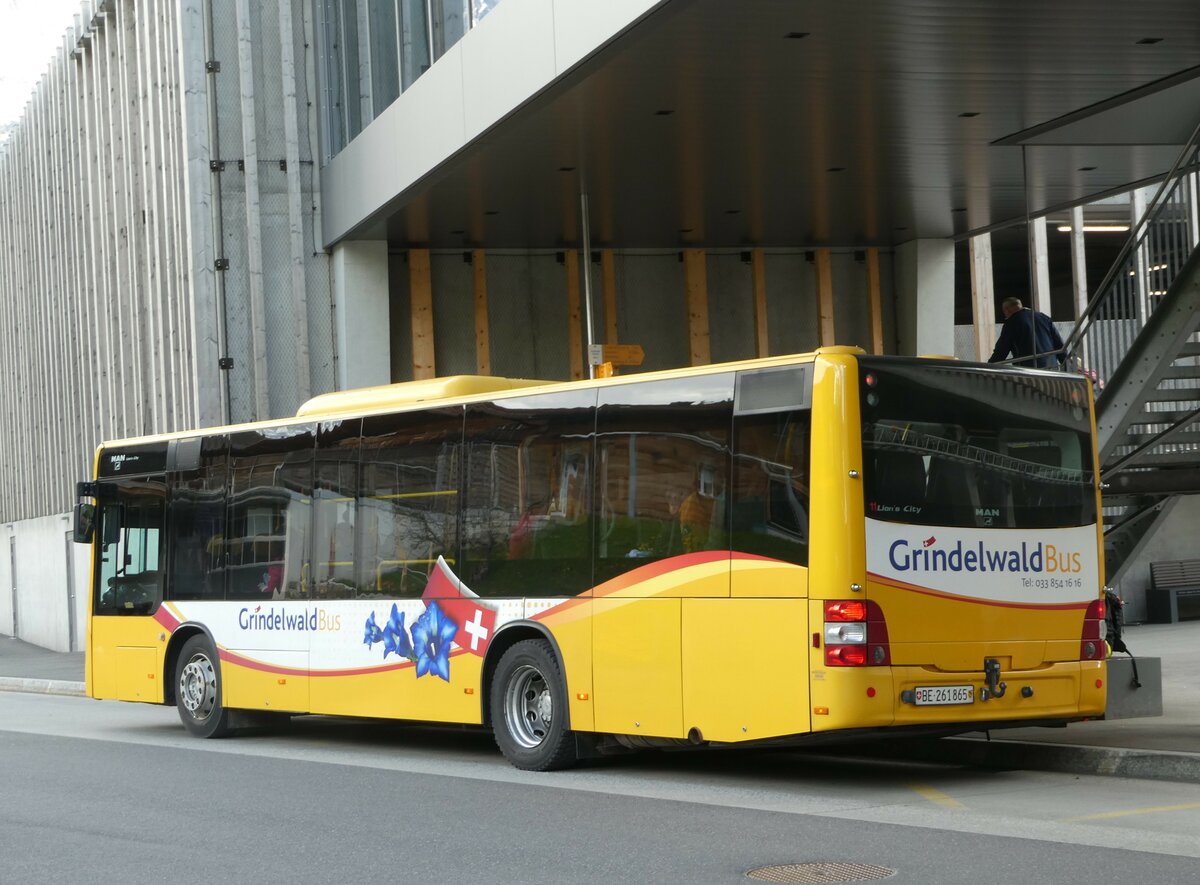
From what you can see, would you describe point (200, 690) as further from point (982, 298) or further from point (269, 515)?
point (982, 298)

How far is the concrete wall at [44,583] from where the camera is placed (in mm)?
31734

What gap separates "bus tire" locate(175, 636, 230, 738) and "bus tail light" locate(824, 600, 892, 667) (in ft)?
24.5

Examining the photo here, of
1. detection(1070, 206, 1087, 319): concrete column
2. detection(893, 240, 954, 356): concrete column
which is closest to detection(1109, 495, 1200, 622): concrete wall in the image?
detection(1070, 206, 1087, 319): concrete column

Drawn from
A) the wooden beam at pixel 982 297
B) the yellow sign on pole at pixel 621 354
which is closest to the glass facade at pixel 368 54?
the yellow sign on pole at pixel 621 354

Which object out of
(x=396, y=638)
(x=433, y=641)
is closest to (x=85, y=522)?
(x=396, y=638)

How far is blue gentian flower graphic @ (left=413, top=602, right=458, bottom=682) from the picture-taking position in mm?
13061

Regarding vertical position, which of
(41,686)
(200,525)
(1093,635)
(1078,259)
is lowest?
→ (41,686)

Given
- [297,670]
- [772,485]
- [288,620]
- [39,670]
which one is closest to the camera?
[772,485]

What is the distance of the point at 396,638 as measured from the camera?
44.6 ft

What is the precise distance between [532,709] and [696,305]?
557 inches

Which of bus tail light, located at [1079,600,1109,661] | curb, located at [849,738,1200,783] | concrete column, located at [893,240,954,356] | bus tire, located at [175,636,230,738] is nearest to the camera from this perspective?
curb, located at [849,738,1200,783]

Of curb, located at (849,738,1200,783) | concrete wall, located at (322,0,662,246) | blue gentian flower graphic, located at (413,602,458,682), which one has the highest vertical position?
concrete wall, located at (322,0,662,246)

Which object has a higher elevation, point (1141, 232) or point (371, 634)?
point (1141, 232)

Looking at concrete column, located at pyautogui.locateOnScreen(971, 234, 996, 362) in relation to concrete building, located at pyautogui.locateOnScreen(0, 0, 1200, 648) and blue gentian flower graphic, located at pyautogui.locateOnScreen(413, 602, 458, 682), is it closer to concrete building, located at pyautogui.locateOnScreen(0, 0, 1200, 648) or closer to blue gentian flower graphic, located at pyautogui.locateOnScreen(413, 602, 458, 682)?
concrete building, located at pyautogui.locateOnScreen(0, 0, 1200, 648)
